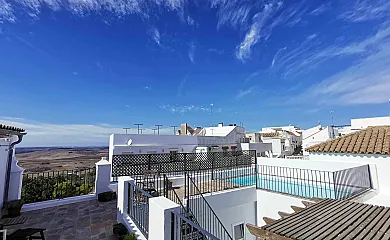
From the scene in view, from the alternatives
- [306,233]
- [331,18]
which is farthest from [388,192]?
[331,18]

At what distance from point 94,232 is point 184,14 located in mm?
14194

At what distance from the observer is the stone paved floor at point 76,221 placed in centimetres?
471

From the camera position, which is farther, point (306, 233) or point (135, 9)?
point (135, 9)

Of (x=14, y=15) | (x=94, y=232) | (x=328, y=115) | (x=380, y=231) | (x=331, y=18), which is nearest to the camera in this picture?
(x=380, y=231)

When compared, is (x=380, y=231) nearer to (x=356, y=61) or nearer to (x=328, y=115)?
(x=356, y=61)

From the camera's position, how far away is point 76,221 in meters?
5.63

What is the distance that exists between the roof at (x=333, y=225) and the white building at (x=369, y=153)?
4982 mm

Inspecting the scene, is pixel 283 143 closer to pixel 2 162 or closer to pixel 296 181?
pixel 296 181

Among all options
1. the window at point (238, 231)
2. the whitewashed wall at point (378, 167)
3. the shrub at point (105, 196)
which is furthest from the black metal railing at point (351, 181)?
the shrub at point (105, 196)

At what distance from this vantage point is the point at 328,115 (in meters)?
32.3

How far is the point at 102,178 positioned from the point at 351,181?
37.5 feet

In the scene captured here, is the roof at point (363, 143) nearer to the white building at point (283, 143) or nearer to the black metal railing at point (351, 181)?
the black metal railing at point (351, 181)

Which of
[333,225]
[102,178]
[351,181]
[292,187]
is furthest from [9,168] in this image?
[351,181]

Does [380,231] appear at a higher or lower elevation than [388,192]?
higher
